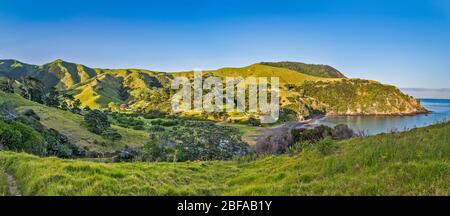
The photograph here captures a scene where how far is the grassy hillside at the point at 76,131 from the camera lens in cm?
6325

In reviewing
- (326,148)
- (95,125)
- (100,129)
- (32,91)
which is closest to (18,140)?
(326,148)

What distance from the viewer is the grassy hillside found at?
208 ft

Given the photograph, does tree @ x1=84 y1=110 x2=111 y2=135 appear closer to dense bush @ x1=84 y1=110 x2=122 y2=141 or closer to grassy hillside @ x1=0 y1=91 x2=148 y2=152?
dense bush @ x1=84 y1=110 x2=122 y2=141

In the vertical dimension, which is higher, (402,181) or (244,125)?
(402,181)

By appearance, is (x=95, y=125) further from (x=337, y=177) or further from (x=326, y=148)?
(x=337, y=177)

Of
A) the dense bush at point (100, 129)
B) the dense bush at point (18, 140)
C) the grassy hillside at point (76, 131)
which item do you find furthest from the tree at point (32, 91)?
the dense bush at point (18, 140)

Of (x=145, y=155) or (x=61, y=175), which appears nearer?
(x=61, y=175)

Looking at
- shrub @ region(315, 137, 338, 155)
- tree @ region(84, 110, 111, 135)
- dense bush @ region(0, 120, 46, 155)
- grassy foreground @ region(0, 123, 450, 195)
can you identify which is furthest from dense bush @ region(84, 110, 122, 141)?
shrub @ region(315, 137, 338, 155)
